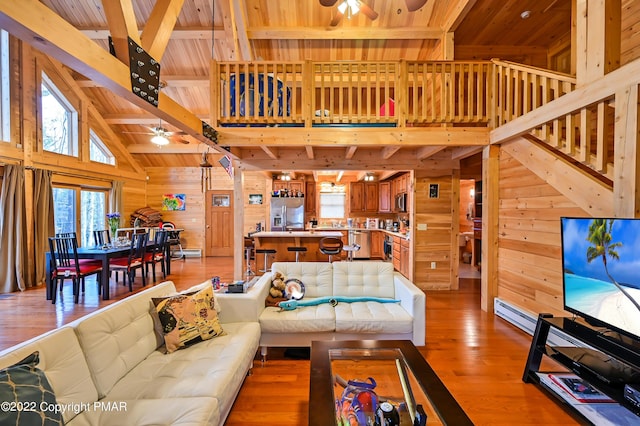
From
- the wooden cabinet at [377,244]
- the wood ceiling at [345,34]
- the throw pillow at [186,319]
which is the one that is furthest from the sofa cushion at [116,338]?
the wooden cabinet at [377,244]

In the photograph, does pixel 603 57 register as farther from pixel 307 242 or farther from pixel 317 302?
pixel 307 242

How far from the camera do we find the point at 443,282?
5219mm

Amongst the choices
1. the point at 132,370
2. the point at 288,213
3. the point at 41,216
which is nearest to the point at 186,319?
the point at 132,370

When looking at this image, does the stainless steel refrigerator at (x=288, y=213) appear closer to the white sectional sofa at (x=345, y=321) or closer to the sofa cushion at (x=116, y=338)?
the white sectional sofa at (x=345, y=321)

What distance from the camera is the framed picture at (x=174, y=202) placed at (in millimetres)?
8961

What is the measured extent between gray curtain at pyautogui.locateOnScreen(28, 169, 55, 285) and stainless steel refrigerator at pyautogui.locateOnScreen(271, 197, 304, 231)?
15.8 feet

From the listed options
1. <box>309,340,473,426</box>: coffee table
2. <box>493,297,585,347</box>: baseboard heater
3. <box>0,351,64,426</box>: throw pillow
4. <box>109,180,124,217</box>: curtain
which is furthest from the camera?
<box>109,180,124,217</box>: curtain

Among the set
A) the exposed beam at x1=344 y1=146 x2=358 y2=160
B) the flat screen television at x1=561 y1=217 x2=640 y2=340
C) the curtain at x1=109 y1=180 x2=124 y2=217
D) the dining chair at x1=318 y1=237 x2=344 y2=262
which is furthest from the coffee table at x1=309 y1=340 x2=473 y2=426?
the curtain at x1=109 y1=180 x2=124 y2=217

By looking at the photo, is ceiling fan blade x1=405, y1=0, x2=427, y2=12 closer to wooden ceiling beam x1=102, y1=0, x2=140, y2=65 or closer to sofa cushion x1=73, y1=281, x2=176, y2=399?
wooden ceiling beam x1=102, y1=0, x2=140, y2=65

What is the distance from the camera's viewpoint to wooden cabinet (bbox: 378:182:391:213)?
814 centimetres

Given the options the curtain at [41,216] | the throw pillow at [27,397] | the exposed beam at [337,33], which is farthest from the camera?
the curtain at [41,216]

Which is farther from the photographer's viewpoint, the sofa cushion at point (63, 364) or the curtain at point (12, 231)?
the curtain at point (12, 231)

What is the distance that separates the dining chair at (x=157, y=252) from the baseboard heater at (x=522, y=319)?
608cm

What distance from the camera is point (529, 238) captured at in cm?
341
